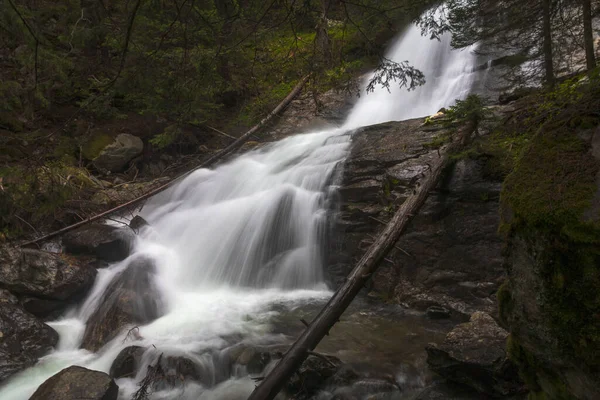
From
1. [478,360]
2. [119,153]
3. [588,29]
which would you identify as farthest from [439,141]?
[119,153]

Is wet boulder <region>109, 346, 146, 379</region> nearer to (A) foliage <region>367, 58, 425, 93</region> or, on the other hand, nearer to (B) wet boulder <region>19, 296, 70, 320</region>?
(B) wet boulder <region>19, 296, 70, 320</region>

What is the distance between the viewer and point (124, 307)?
6324mm

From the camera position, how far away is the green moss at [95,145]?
1185 cm

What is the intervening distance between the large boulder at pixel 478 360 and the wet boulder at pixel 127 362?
3614 millimetres

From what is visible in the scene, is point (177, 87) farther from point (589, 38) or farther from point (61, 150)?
point (61, 150)

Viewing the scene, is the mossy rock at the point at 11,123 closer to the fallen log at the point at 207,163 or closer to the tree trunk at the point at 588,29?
the fallen log at the point at 207,163

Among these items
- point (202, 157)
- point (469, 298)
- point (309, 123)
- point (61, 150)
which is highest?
point (309, 123)

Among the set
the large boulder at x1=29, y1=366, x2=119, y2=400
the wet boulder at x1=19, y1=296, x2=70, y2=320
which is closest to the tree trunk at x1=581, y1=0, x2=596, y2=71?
the large boulder at x1=29, y1=366, x2=119, y2=400

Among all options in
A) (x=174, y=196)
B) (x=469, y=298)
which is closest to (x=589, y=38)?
(x=469, y=298)

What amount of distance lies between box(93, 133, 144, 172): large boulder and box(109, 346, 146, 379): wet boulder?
837cm

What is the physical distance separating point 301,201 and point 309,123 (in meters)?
6.28

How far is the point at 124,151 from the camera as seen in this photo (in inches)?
489

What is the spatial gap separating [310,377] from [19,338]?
14.3 feet

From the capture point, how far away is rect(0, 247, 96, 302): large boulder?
21.5 feet
